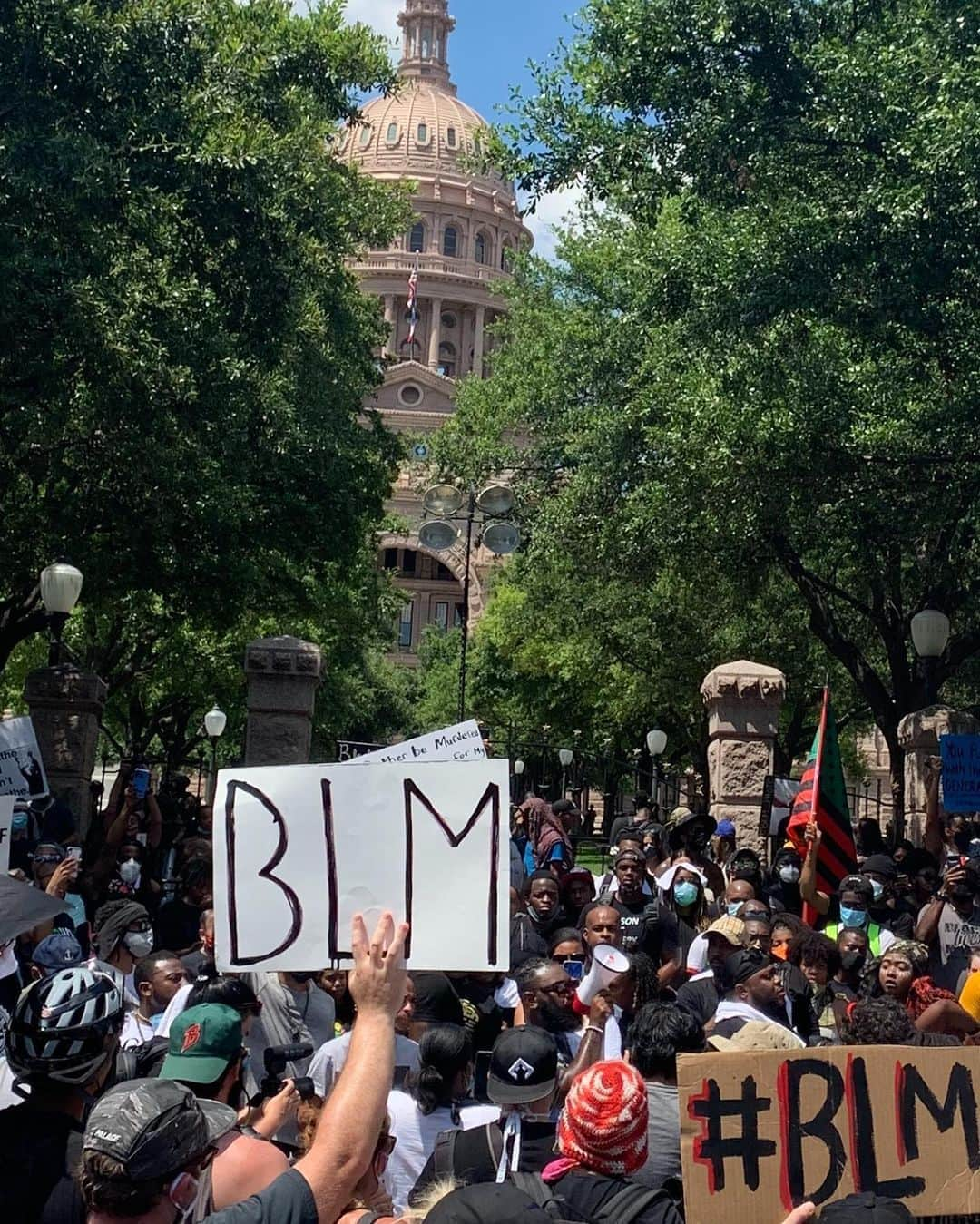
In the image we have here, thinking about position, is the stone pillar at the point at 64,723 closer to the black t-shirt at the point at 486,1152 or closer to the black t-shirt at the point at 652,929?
the black t-shirt at the point at 652,929

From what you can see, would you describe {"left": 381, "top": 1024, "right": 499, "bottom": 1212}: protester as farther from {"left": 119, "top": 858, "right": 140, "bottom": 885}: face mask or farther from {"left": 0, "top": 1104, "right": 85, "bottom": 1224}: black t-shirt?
{"left": 119, "top": 858, "right": 140, "bottom": 885}: face mask

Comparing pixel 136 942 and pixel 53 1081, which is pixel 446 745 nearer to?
pixel 136 942

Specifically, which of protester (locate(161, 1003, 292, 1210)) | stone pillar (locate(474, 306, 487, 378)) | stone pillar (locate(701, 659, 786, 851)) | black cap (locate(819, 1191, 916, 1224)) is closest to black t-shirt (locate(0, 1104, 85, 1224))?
protester (locate(161, 1003, 292, 1210))

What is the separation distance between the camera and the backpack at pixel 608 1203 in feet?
12.4

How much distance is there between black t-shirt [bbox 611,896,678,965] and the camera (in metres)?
8.81

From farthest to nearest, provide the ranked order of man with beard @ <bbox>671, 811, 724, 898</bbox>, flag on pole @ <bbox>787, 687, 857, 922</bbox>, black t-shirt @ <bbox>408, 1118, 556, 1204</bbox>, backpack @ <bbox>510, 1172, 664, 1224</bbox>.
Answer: man with beard @ <bbox>671, 811, 724, 898</bbox> < flag on pole @ <bbox>787, 687, 857, 922</bbox> < black t-shirt @ <bbox>408, 1118, 556, 1204</bbox> < backpack @ <bbox>510, 1172, 664, 1224</bbox>

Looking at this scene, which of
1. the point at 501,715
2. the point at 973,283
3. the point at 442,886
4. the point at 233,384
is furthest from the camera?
the point at 501,715

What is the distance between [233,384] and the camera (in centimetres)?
1612

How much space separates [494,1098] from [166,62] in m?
11.3

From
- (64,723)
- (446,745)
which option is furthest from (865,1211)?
(64,723)

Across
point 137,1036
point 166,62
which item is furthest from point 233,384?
point 137,1036

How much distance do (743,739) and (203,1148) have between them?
1219 cm

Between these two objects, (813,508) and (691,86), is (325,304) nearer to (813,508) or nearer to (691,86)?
(813,508)

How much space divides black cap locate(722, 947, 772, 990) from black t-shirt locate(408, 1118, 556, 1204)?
90.7 inches
